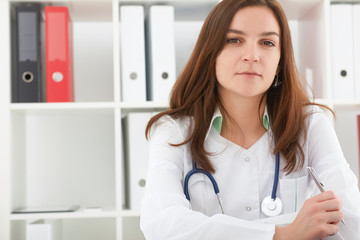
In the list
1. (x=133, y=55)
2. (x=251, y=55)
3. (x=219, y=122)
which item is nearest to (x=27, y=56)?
(x=133, y=55)

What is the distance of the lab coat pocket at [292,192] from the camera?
154cm

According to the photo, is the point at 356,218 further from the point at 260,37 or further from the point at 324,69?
the point at 324,69

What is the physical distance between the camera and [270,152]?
159 centimetres

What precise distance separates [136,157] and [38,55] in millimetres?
524

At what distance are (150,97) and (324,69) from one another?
676 millimetres

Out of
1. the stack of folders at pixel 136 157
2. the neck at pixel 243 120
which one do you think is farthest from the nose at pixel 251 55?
the stack of folders at pixel 136 157

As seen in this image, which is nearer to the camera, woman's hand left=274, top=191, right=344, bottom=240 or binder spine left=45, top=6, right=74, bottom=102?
woman's hand left=274, top=191, right=344, bottom=240

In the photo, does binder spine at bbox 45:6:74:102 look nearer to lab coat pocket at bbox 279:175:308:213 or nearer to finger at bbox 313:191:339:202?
lab coat pocket at bbox 279:175:308:213

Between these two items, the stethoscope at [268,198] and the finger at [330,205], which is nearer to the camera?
the finger at [330,205]

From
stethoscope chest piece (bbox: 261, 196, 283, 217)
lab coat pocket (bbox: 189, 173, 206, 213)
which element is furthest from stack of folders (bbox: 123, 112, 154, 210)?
stethoscope chest piece (bbox: 261, 196, 283, 217)

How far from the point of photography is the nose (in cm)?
149

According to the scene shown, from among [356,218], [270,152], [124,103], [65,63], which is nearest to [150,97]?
[124,103]

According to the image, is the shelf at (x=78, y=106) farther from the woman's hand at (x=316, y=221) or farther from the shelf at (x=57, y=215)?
the woman's hand at (x=316, y=221)

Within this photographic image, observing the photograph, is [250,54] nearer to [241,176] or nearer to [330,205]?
A: [241,176]
